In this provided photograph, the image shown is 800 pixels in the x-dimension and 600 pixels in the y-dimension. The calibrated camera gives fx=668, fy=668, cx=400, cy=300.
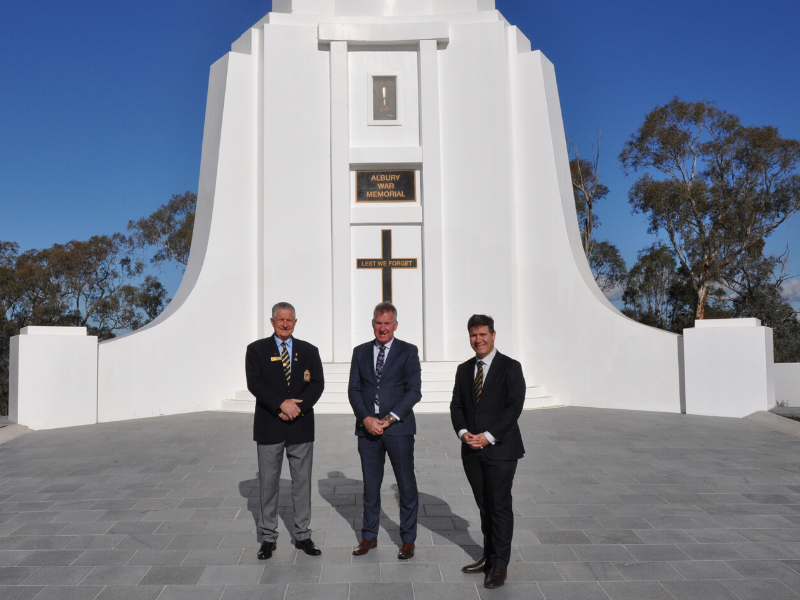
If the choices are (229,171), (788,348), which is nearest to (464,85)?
(229,171)

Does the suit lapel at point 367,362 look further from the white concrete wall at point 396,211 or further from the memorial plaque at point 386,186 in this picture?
the memorial plaque at point 386,186

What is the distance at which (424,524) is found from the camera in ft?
14.7

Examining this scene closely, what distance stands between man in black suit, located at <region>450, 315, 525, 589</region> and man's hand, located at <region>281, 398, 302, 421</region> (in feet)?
3.04

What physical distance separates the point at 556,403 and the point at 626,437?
3.31 metres

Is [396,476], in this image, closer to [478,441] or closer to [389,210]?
[478,441]

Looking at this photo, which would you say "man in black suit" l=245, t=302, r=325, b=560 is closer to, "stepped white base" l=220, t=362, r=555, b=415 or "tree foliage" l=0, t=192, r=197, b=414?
"stepped white base" l=220, t=362, r=555, b=415

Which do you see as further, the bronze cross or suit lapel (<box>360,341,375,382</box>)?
the bronze cross

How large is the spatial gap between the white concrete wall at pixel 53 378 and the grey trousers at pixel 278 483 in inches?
245

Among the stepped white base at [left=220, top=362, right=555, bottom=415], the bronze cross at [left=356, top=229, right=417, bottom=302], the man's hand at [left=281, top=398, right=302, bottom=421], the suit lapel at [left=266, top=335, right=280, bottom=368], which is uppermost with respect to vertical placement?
the bronze cross at [left=356, top=229, right=417, bottom=302]

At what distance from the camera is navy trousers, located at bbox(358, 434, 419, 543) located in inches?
151

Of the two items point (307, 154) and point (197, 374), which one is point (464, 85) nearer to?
point (307, 154)

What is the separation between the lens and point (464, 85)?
37.8ft

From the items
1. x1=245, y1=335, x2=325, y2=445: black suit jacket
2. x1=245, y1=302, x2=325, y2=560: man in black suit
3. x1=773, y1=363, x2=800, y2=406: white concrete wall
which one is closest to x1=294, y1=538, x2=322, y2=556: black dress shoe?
x1=245, y1=302, x2=325, y2=560: man in black suit

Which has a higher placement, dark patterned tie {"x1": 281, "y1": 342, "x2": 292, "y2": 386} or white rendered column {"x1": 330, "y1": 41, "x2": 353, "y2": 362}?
white rendered column {"x1": 330, "y1": 41, "x2": 353, "y2": 362}
